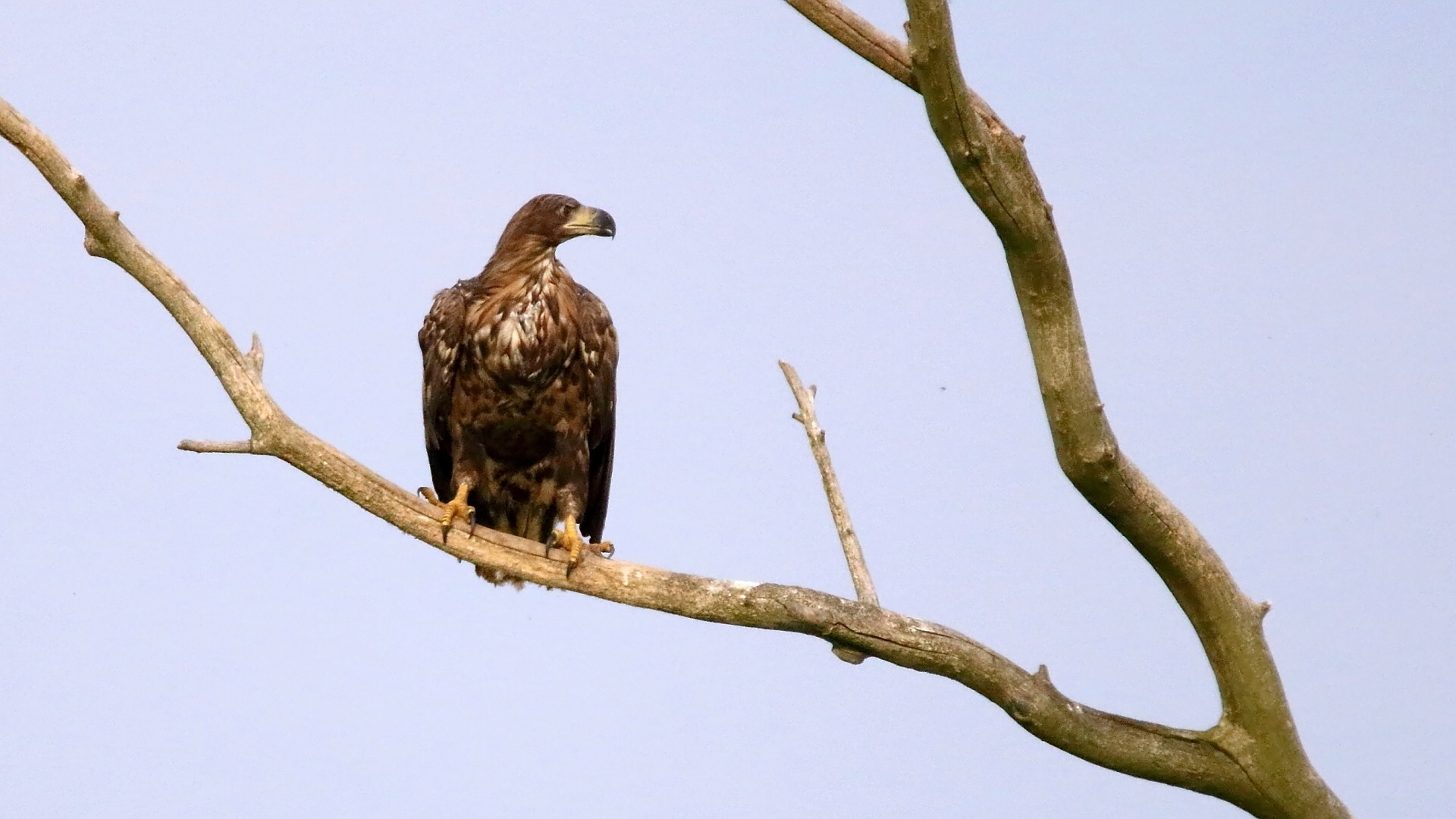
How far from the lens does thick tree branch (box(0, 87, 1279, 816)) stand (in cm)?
506

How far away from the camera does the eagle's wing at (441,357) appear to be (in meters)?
6.24

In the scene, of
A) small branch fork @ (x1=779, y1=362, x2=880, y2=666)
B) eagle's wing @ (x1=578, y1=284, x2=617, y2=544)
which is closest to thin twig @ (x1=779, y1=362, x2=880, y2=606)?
small branch fork @ (x1=779, y1=362, x2=880, y2=666)

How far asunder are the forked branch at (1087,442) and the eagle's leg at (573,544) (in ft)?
5.65

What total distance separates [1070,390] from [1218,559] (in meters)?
0.80

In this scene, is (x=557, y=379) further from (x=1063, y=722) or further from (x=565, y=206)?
(x=1063, y=722)

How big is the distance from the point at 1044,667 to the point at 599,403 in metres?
2.14

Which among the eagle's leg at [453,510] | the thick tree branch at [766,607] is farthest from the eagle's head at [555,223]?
the thick tree branch at [766,607]

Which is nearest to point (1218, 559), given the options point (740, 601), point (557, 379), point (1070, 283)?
point (1070, 283)

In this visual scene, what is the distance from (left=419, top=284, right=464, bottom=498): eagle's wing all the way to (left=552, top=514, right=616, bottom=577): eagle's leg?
0.65 metres

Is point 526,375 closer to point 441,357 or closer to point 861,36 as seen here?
point 441,357

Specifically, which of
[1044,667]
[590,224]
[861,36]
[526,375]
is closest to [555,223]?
[590,224]

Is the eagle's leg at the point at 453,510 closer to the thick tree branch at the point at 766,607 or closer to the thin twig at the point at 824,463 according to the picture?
the thick tree branch at the point at 766,607

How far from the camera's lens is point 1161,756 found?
17.1 feet

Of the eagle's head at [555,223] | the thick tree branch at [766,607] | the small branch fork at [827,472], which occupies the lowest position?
the thick tree branch at [766,607]
